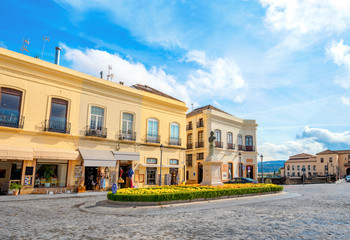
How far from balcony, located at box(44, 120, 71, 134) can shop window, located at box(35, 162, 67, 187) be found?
2.65 metres

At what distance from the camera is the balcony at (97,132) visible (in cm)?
2172

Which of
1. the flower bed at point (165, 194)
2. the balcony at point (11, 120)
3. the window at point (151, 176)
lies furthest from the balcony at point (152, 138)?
the flower bed at point (165, 194)

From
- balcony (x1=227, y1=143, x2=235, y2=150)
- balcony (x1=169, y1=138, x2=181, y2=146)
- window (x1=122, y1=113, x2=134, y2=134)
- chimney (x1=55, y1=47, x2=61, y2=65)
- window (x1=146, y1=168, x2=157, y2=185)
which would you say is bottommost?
window (x1=146, y1=168, x2=157, y2=185)

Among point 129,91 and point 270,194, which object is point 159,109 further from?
point 270,194

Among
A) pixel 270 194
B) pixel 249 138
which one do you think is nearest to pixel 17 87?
pixel 270 194

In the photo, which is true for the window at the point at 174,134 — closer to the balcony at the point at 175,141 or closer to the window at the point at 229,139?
the balcony at the point at 175,141

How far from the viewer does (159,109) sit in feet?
90.9

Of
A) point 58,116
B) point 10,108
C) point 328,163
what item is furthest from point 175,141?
point 328,163

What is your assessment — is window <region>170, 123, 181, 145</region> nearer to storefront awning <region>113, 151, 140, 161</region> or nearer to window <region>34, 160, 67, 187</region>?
storefront awning <region>113, 151, 140, 161</region>

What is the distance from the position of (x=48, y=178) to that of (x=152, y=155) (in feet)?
32.3

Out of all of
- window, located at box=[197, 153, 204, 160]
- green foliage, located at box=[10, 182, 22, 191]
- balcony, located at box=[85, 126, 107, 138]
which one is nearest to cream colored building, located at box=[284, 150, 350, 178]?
window, located at box=[197, 153, 204, 160]

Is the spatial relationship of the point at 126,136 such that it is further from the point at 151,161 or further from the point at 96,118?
the point at 151,161

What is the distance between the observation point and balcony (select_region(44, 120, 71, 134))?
19.5 m

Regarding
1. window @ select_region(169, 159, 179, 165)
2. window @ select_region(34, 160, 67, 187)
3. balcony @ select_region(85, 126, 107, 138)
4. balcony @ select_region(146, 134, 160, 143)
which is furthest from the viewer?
window @ select_region(169, 159, 179, 165)
